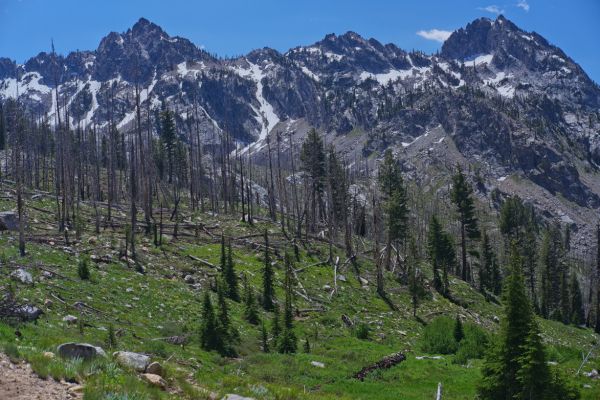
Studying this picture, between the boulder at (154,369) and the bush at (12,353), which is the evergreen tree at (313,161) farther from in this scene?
the bush at (12,353)

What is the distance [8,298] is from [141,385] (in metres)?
9.43

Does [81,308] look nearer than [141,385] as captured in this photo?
No

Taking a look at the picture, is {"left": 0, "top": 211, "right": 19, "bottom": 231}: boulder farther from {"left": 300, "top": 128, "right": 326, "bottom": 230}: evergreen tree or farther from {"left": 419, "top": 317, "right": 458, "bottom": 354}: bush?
{"left": 300, "top": 128, "right": 326, "bottom": 230}: evergreen tree

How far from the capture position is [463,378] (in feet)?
67.5

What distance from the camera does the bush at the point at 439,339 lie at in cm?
2714

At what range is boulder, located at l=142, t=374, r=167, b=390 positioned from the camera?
9.83 meters

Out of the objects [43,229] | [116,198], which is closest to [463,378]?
[43,229]

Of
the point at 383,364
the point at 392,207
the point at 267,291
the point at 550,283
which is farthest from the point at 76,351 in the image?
the point at 550,283

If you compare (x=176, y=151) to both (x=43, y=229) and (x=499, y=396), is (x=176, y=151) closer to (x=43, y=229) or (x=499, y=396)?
(x=43, y=229)

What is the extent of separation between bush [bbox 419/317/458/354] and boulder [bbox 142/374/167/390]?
19.9m

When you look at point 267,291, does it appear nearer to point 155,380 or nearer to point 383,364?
point 383,364

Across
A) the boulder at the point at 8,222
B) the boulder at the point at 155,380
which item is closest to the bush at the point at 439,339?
the boulder at the point at 155,380

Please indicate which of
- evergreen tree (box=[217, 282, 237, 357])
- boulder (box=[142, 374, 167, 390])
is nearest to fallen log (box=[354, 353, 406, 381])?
evergreen tree (box=[217, 282, 237, 357])

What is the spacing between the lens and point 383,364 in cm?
2169
